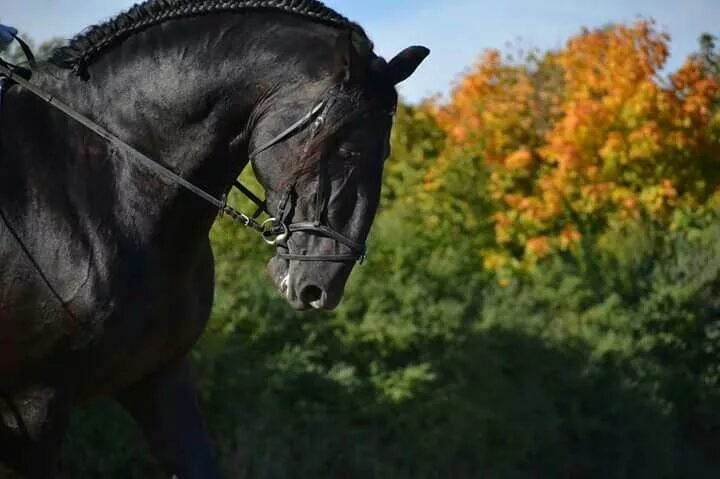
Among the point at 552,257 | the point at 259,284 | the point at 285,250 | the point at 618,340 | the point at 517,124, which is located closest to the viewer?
the point at 285,250

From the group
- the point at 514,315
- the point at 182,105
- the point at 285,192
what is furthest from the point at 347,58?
the point at 514,315

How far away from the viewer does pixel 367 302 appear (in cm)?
859

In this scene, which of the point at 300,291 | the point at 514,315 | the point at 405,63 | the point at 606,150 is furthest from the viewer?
the point at 606,150

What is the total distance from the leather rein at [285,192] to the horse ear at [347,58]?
71 mm

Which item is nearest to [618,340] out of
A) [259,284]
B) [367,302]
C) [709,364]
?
[709,364]

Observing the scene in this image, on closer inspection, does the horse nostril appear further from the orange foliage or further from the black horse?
the orange foliage

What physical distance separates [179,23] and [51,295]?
1.01 metres

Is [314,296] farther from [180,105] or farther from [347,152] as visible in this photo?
[180,105]

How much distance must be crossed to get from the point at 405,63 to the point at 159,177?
→ 35.2 inches

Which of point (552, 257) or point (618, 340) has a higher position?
point (552, 257)

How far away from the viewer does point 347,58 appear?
400 cm

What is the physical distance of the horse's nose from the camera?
156 inches

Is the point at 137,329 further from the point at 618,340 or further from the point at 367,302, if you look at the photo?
the point at 618,340

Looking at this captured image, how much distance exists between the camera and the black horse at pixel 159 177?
4008 millimetres
